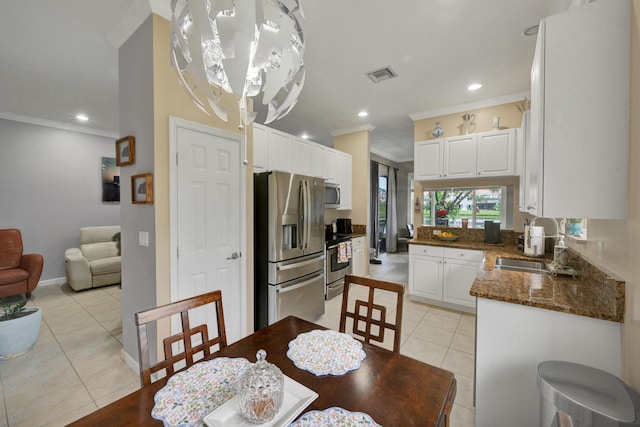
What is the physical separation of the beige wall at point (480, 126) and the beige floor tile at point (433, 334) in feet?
5.58

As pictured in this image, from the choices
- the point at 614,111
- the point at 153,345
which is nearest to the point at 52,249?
the point at 153,345

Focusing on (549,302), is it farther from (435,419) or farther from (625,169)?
(435,419)

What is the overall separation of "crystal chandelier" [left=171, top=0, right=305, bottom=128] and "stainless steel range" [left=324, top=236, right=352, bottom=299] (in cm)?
295

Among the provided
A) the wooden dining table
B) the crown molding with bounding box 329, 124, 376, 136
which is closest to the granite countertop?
the wooden dining table

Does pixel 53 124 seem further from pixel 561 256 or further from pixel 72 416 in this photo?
pixel 561 256

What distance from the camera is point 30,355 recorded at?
238 cm

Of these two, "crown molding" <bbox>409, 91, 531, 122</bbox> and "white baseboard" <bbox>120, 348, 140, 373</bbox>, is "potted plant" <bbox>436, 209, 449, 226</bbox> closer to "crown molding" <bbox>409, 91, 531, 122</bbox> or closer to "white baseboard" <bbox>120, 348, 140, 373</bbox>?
"crown molding" <bbox>409, 91, 531, 122</bbox>

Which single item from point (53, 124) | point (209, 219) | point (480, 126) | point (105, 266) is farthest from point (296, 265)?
point (53, 124)

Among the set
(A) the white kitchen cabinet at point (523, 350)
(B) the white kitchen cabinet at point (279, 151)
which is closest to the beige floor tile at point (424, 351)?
(A) the white kitchen cabinet at point (523, 350)

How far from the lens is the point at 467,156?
11.6 feet

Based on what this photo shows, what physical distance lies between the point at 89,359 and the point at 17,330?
0.69 metres

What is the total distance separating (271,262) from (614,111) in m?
2.55

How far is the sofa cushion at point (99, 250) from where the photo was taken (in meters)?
4.38

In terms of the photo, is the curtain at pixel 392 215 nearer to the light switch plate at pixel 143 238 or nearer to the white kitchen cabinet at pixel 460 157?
the white kitchen cabinet at pixel 460 157
